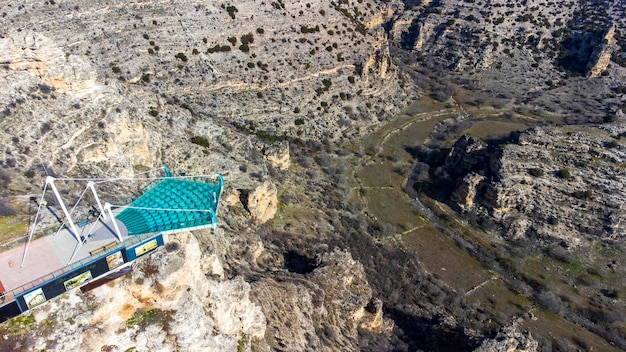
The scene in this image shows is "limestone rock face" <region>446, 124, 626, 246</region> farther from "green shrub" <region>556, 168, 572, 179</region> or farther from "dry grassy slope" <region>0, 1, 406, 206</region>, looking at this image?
"dry grassy slope" <region>0, 1, 406, 206</region>

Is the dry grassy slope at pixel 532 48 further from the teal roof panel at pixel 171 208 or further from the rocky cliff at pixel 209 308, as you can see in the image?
the teal roof panel at pixel 171 208

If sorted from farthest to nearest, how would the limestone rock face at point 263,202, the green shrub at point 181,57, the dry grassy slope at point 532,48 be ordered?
the dry grassy slope at point 532,48
the green shrub at point 181,57
the limestone rock face at point 263,202

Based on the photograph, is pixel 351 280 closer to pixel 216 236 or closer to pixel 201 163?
pixel 216 236

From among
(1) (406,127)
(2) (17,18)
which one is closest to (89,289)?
(2) (17,18)

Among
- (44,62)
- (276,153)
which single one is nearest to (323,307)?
(276,153)

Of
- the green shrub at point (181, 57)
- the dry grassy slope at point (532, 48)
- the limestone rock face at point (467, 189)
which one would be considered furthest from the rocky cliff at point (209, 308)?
the dry grassy slope at point (532, 48)

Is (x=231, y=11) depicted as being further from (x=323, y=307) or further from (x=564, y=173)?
(x=564, y=173)

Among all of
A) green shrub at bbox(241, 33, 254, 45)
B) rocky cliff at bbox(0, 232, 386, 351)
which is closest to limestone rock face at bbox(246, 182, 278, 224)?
rocky cliff at bbox(0, 232, 386, 351)
